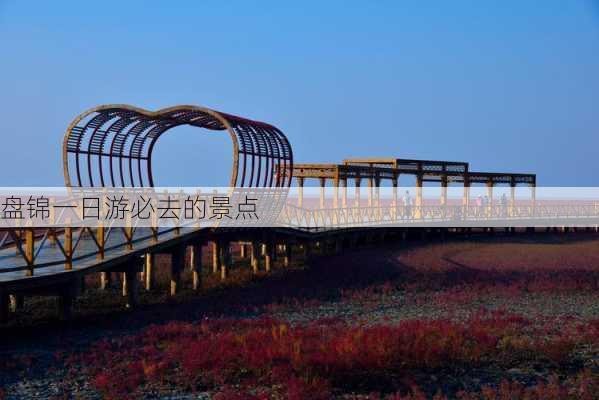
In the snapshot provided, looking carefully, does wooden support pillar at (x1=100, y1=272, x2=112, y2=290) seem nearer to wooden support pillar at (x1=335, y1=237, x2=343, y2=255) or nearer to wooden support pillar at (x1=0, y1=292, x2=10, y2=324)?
wooden support pillar at (x1=0, y1=292, x2=10, y2=324)

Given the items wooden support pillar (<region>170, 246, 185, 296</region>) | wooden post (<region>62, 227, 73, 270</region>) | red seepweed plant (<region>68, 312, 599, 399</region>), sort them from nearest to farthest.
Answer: red seepweed plant (<region>68, 312, 599, 399</region>), wooden post (<region>62, 227, 73, 270</region>), wooden support pillar (<region>170, 246, 185, 296</region>)

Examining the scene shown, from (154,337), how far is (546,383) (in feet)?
20.5

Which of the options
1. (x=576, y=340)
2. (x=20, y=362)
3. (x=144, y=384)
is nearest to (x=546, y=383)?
(x=576, y=340)

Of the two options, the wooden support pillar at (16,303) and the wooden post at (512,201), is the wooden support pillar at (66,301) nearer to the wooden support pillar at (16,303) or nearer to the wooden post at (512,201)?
the wooden support pillar at (16,303)

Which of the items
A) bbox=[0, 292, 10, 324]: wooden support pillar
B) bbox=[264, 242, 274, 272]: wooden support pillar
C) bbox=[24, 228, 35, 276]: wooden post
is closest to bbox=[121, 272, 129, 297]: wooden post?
bbox=[0, 292, 10, 324]: wooden support pillar

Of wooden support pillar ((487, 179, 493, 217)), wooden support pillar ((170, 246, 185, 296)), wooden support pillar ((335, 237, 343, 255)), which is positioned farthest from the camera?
wooden support pillar ((487, 179, 493, 217))

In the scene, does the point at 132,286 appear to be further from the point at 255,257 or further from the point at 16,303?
the point at 255,257

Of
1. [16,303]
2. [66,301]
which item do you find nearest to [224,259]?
[16,303]

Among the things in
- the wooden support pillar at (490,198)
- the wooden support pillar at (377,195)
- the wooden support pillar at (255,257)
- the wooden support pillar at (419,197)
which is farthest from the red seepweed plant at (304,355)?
the wooden support pillar at (490,198)

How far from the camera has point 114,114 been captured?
740 inches

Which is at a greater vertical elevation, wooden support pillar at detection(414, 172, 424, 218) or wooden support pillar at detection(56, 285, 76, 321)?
wooden support pillar at detection(414, 172, 424, 218)

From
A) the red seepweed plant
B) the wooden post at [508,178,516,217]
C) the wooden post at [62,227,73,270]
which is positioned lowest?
the red seepweed plant

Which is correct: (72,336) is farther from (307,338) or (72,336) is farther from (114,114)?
(114,114)

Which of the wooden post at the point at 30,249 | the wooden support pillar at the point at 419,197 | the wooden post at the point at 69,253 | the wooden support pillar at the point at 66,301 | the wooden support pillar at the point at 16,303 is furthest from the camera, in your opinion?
the wooden support pillar at the point at 419,197
